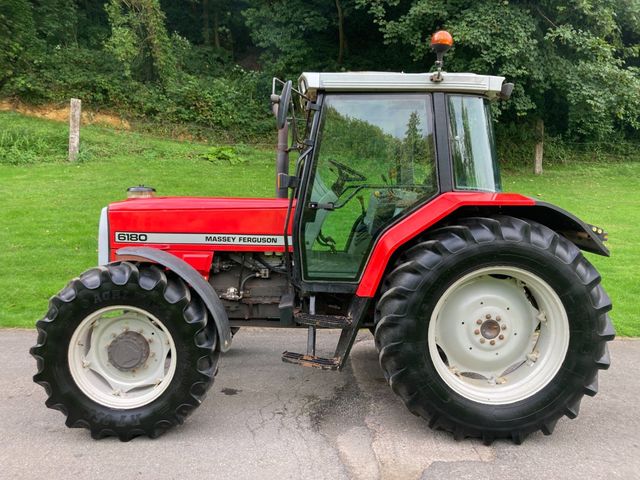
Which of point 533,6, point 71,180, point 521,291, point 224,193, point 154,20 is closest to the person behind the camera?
point 521,291

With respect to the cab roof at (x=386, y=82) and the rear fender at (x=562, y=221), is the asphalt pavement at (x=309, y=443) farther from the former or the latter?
the cab roof at (x=386, y=82)

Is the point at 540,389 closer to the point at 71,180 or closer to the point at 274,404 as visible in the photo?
the point at 274,404

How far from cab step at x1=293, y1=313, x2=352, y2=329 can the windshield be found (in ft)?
3.39

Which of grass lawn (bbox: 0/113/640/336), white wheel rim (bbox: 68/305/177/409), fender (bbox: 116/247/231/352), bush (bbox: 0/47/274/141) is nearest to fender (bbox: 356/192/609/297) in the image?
fender (bbox: 116/247/231/352)

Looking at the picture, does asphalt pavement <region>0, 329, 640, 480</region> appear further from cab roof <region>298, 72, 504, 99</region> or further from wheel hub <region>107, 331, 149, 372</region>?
cab roof <region>298, 72, 504, 99</region>

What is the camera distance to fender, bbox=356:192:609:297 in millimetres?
2795

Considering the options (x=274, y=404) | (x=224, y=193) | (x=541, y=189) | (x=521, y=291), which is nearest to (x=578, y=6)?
(x=541, y=189)

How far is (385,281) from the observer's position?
2.90 metres

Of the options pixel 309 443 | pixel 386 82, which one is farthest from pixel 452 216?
pixel 309 443

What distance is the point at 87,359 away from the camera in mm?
2932

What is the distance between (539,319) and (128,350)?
2.38 m

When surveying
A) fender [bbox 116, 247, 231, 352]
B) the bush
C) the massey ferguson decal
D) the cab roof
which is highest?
the bush

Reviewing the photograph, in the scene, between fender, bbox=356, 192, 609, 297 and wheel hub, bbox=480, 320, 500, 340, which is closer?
fender, bbox=356, 192, 609, 297

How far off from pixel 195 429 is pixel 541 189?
11241 millimetres
